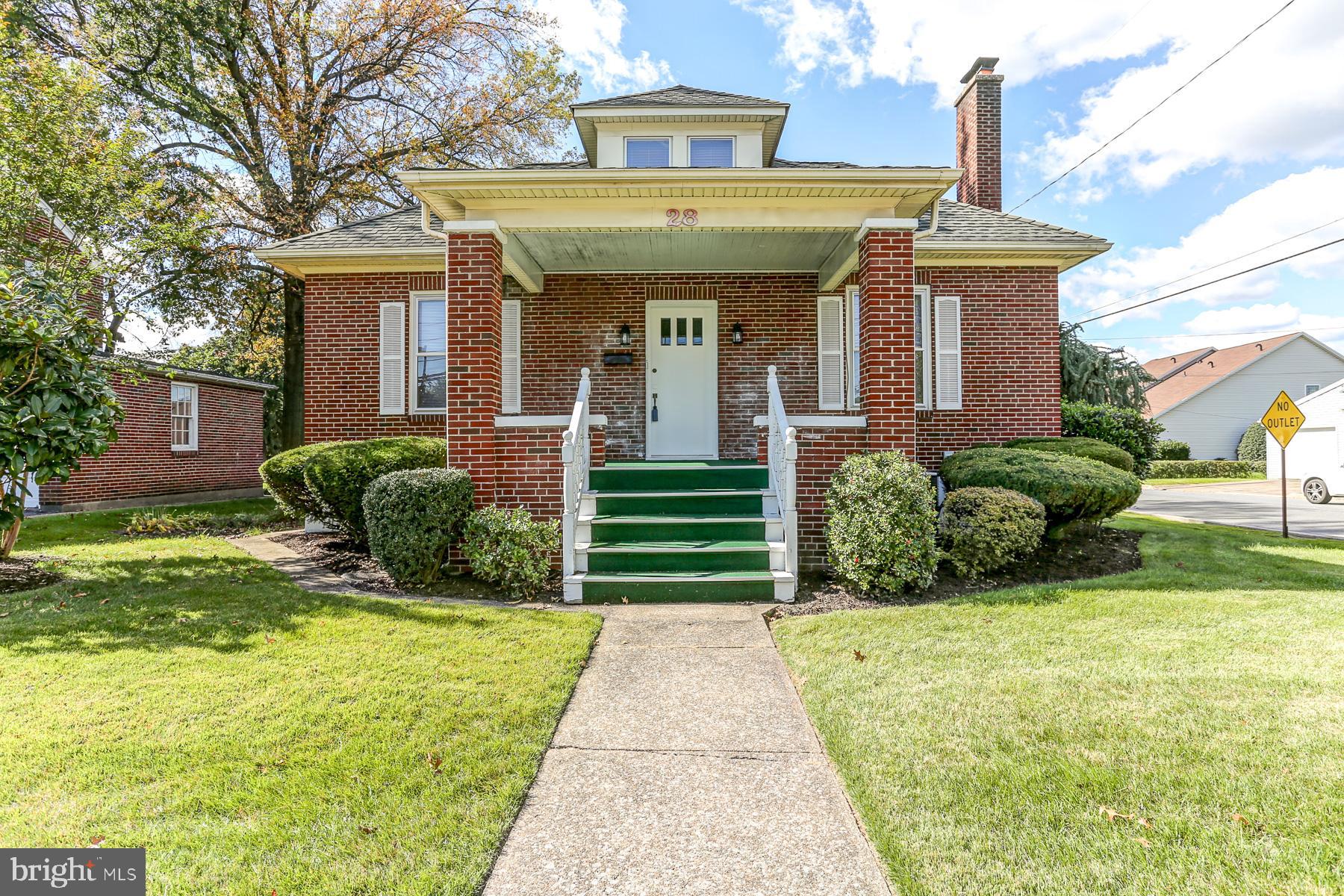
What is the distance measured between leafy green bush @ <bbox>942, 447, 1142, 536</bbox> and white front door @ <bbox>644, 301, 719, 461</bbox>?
3.72m

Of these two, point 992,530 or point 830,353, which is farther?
point 830,353

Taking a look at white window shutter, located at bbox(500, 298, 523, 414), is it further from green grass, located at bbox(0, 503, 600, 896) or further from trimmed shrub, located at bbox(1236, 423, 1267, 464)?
trimmed shrub, located at bbox(1236, 423, 1267, 464)

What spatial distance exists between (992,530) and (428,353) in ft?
26.3

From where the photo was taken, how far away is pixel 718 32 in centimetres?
1012

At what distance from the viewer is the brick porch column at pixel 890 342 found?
6.40 meters

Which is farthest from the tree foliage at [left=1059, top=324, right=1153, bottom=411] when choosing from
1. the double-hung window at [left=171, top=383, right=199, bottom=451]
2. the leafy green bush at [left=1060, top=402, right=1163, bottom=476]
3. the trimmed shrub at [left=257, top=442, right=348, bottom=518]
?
the double-hung window at [left=171, top=383, right=199, bottom=451]

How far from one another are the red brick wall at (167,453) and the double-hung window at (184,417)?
127 mm

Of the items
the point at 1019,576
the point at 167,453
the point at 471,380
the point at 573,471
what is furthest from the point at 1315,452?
the point at 167,453

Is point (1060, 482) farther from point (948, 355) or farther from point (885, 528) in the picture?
point (948, 355)

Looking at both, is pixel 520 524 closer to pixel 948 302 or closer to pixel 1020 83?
pixel 948 302

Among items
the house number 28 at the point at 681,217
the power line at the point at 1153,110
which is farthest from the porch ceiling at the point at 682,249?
the power line at the point at 1153,110

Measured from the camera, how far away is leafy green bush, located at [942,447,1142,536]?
6.14 meters

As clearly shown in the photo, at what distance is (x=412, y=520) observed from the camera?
5754 millimetres

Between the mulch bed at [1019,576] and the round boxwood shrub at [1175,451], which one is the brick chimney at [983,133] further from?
the round boxwood shrub at [1175,451]
